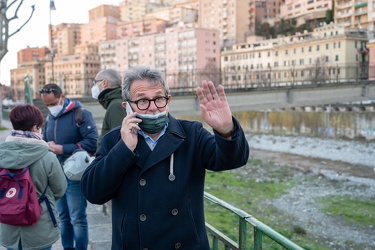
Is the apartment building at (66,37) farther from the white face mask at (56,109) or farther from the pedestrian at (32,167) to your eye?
the pedestrian at (32,167)

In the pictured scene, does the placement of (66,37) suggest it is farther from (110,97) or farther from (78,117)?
(110,97)

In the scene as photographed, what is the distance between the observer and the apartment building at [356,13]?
69.6 metres

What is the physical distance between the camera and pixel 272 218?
1580 centimetres

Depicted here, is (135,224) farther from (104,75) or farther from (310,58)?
(310,58)

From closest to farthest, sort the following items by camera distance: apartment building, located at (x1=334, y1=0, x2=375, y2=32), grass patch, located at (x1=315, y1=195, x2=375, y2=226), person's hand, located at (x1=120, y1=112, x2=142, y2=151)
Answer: person's hand, located at (x1=120, y1=112, x2=142, y2=151) < grass patch, located at (x1=315, y1=195, x2=375, y2=226) < apartment building, located at (x1=334, y1=0, x2=375, y2=32)

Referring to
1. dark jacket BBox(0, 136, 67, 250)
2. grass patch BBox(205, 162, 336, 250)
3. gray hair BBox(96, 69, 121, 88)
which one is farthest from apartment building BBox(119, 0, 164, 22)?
dark jacket BBox(0, 136, 67, 250)

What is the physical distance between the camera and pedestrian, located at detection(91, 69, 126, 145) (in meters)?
3.93

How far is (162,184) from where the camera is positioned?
2244 millimetres

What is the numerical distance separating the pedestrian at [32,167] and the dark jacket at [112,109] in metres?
0.67

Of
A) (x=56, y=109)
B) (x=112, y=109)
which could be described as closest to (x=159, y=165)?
(x=112, y=109)

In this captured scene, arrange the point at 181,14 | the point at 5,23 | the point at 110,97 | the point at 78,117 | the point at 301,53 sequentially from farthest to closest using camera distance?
the point at 181,14, the point at 301,53, the point at 5,23, the point at 78,117, the point at 110,97

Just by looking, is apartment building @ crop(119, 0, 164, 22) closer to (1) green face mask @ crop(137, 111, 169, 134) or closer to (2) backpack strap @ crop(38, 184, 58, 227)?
(2) backpack strap @ crop(38, 184, 58, 227)

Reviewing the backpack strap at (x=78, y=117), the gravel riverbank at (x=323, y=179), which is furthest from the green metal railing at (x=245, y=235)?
the gravel riverbank at (x=323, y=179)

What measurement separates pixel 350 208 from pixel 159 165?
17.1 metres
